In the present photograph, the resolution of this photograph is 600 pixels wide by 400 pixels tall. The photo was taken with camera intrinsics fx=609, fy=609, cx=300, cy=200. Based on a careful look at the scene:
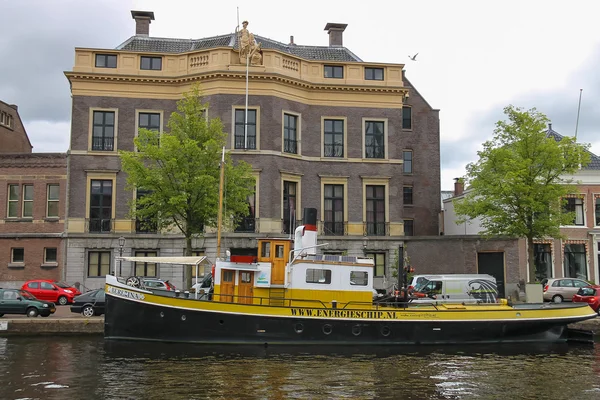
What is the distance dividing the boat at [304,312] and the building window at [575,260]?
17813 mm

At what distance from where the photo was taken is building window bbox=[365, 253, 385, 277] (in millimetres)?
39062

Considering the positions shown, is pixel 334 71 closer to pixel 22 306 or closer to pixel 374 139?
pixel 374 139

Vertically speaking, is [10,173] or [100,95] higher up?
[100,95]

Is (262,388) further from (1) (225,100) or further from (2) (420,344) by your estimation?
(1) (225,100)

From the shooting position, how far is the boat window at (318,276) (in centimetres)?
2344

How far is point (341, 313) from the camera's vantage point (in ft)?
74.8

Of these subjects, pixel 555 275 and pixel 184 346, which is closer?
pixel 184 346

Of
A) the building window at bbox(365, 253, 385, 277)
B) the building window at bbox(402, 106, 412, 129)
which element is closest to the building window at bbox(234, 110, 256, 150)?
the building window at bbox(365, 253, 385, 277)

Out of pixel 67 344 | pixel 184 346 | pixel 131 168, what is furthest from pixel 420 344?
pixel 131 168

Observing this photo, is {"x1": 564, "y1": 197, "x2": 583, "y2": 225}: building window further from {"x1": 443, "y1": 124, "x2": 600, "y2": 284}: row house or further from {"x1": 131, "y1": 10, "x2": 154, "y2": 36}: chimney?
{"x1": 131, "y1": 10, "x2": 154, "y2": 36}: chimney

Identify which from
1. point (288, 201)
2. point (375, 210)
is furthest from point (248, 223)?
point (375, 210)

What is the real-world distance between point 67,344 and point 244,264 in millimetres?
7318

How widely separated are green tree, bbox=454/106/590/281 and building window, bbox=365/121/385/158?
24.5 feet

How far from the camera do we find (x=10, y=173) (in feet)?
125
